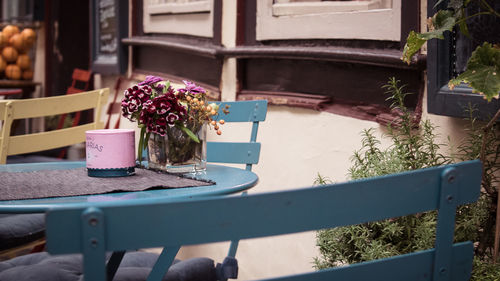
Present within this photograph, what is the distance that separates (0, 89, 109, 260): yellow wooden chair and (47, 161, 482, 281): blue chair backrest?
1.68 metres

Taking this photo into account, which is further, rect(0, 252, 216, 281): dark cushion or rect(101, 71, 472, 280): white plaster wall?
rect(101, 71, 472, 280): white plaster wall

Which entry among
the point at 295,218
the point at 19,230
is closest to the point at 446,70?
the point at 295,218

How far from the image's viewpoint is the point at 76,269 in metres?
2.10

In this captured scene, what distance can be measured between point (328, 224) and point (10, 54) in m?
5.97

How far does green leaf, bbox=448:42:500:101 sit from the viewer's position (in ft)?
5.40

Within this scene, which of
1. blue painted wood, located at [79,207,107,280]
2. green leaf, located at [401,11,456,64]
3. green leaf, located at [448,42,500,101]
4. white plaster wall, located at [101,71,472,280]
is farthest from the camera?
white plaster wall, located at [101,71,472,280]

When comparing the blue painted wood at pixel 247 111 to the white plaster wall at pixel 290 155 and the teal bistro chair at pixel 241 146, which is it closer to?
the teal bistro chair at pixel 241 146

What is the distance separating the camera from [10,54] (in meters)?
6.46

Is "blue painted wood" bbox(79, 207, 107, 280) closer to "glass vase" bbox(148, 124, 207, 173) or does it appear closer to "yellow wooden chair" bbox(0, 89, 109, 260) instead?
"glass vase" bbox(148, 124, 207, 173)

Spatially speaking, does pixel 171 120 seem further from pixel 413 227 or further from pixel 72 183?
pixel 413 227

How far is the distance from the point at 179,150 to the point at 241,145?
57 cm

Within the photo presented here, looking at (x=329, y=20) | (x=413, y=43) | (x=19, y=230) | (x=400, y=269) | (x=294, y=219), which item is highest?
(x=329, y=20)

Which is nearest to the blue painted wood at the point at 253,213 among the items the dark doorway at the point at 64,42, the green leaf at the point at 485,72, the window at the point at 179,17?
the green leaf at the point at 485,72

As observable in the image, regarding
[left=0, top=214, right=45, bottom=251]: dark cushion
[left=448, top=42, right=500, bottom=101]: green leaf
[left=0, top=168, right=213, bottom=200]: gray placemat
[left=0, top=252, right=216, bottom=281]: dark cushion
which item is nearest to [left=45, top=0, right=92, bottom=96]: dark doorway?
[left=0, top=214, right=45, bottom=251]: dark cushion
